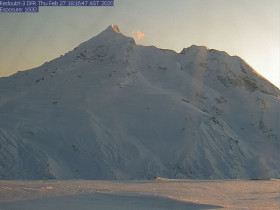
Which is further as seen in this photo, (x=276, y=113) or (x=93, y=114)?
(x=276, y=113)

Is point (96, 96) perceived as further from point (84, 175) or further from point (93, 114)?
point (84, 175)

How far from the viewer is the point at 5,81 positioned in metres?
118

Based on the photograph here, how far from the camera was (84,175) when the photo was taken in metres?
73.6

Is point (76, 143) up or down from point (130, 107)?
down

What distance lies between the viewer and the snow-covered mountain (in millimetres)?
76812

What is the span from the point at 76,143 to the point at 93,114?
10.4 meters

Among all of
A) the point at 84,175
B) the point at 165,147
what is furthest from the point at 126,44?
the point at 84,175

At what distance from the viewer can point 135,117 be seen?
94312 millimetres

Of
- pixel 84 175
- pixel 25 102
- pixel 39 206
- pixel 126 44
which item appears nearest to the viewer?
pixel 39 206

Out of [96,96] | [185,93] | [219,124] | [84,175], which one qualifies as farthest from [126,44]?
[84,175]

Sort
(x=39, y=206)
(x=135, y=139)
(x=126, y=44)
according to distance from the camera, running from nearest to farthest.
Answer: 1. (x=39, y=206)
2. (x=135, y=139)
3. (x=126, y=44)

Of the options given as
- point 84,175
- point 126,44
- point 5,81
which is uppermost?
point 126,44

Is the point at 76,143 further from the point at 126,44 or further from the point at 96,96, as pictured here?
the point at 126,44

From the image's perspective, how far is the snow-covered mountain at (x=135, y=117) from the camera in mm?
76812
